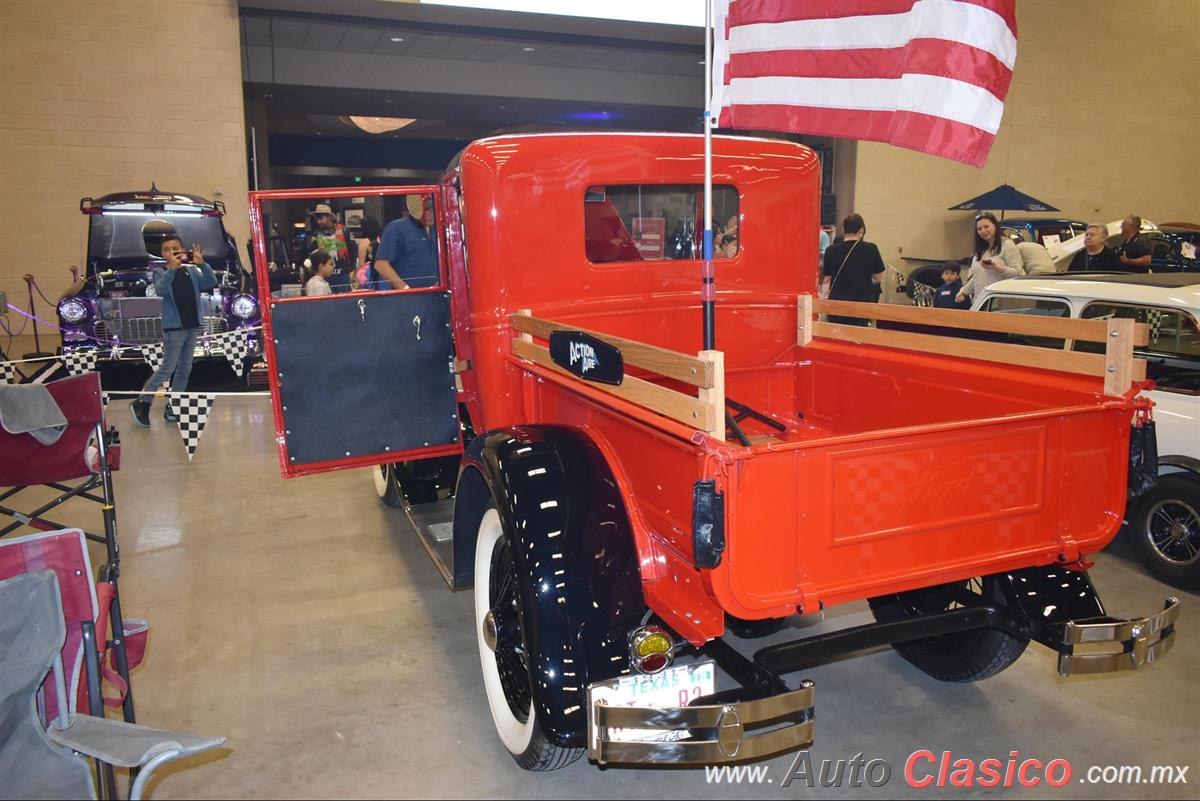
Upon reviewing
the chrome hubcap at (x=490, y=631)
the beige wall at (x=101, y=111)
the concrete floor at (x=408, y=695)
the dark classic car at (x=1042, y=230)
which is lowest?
the concrete floor at (x=408, y=695)

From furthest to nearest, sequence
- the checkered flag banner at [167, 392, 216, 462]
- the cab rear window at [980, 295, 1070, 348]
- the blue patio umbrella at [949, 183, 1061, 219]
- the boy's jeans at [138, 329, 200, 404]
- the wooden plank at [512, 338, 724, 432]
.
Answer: the blue patio umbrella at [949, 183, 1061, 219] < the boy's jeans at [138, 329, 200, 404] < the checkered flag banner at [167, 392, 216, 462] < the cab rear window at [980, 295, 1070, 348] < the wooden plank at [512, 338, 724, 432]

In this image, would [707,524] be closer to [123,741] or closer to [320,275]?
[123,741]

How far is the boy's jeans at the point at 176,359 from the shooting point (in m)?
7.90

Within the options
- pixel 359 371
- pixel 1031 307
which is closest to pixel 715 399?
pixel 359 371

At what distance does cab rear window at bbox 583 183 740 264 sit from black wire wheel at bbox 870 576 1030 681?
1.71 m

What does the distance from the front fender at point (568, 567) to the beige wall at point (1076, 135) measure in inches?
583

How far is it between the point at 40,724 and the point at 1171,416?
190 inches

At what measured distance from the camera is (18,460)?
12.9 feet

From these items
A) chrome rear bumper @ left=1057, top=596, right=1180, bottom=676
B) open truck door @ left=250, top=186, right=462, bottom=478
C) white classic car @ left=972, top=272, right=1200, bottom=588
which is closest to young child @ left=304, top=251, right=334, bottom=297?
open truck door @ left=250, top=186, right=462, bottom=478

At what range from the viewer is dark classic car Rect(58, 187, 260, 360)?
9633 millimetres

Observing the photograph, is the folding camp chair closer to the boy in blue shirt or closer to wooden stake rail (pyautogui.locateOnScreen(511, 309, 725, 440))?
wooden stake rail (pyautogui.locateOnScreen(511, 309, 725, 440))

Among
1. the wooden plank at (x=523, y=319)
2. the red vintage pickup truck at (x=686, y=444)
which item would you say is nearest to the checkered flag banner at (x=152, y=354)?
the red vintage pickup truck at (x=686, y=444)

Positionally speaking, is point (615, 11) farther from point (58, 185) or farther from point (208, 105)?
point (58, 185)

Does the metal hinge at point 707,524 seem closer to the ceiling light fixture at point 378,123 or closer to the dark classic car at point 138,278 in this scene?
the dark classic car at point 138,278
